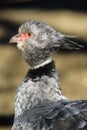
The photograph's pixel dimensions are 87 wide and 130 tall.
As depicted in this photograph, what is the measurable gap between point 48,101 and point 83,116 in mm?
413

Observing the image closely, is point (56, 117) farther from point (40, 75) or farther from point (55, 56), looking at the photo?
point (55, 56)

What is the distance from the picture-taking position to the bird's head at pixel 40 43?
3.83 metres

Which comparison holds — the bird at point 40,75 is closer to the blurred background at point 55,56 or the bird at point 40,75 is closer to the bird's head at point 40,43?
the bird's head at point 40,43

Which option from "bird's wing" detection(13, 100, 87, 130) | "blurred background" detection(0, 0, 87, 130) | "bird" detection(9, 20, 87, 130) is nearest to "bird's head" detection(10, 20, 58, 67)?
"bird" detection(9, 20, 87, 130)

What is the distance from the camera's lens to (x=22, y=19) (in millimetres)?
6418

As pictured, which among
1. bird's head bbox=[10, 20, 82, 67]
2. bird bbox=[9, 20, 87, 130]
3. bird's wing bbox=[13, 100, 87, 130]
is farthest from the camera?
bird's head bbox=[10, 20, 82, 67]

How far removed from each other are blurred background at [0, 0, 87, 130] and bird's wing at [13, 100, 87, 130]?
1617 millimetres

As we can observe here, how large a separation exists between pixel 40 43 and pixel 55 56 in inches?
82.5

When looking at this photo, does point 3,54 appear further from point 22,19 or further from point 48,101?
point 48,101

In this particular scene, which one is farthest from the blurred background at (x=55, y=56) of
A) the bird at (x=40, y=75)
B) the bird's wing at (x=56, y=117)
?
the bird's wing at (x=56, y=117)

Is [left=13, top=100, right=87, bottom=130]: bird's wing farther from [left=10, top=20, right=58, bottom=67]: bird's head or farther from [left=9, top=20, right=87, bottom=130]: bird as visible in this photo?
[left=10, top=20, right=58, bottom=67]: bird's head

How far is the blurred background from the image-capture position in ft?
18.3

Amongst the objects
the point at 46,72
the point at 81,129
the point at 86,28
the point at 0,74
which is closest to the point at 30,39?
the point at 46,72

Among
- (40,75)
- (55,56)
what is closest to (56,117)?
(40,75)
